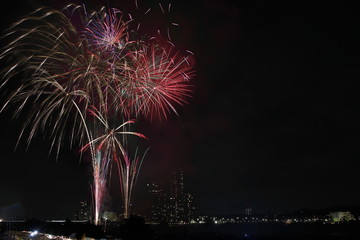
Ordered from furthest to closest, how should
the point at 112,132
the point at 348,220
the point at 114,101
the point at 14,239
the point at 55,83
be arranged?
the point at 348,220 < the point at 14,239 < the point at 112,132 < the point at 114,101 < the point at 55,83

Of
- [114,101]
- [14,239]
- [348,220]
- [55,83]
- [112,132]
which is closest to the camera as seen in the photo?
[55,83]

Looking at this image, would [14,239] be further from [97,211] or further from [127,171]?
[127,171]

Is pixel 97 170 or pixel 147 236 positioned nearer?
pixel 147 236

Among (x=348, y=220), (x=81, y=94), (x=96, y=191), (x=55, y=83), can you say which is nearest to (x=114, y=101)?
(x=81, y=94)

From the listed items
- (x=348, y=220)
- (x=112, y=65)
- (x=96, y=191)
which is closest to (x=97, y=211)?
(x=96, y=191)

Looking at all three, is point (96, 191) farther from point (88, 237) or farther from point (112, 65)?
point (112, 65)

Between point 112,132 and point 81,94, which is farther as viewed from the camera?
point 112,132

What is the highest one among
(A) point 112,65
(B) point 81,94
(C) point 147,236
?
(A) point 112,65

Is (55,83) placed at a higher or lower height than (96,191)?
higher

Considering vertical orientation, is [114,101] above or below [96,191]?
above
